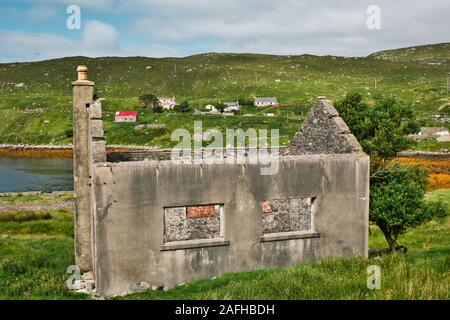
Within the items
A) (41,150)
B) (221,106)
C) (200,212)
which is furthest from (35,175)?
(221,106)

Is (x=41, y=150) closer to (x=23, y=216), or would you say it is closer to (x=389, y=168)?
(x=23, y=216)

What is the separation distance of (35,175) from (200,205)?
70.1m

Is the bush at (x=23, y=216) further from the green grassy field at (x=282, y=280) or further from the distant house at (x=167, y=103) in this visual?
the distant house at (x=167, y=103)

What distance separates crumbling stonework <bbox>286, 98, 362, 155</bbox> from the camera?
18.5 m

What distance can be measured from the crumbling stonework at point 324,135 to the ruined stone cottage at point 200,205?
0.18ft

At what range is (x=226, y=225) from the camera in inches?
639

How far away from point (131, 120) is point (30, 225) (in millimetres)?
87701

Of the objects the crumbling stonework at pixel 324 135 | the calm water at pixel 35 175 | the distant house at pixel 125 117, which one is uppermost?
the distant house at pixel 125 117

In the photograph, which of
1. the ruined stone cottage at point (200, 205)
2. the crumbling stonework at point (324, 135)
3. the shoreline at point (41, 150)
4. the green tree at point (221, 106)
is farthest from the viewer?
the green tree at point (221, 106)

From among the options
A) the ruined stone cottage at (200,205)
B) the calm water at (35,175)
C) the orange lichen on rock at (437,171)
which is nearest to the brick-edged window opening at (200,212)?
the ruined stone cottage at (200,205)

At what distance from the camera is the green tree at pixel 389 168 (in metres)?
20.5

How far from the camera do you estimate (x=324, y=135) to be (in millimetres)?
19828

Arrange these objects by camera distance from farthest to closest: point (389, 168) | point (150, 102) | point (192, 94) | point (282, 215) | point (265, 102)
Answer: point (192, 94)
point (150, 102)
point (265, 102)
point (282, 215)
point (389, 168)

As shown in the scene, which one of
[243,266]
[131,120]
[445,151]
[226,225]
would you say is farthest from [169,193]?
[131,120]
